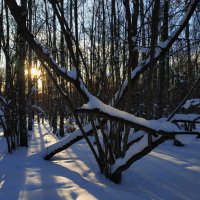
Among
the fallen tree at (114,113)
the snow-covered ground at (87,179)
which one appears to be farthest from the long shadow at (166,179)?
the fallen tree at (114,113)

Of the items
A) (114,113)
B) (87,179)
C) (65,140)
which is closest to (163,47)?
(114,113)

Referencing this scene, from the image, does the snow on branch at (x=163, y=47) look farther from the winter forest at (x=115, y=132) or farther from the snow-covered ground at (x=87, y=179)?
the snow-covered ground at (x=87, y=179)

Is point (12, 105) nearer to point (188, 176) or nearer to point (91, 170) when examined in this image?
point (91, 170)

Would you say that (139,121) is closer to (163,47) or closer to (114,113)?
(114,113)

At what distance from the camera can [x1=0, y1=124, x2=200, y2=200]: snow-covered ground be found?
414cm

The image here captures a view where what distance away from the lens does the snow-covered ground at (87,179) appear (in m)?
4.14

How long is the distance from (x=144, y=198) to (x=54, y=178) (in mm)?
1361

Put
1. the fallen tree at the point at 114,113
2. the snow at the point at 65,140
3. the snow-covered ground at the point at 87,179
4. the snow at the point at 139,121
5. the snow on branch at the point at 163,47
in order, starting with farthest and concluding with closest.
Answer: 1. the snow at the point at 65,140
2. the snow on branch at the point at 163,47
3. the snow-covered ground at the point at 87,179
4. the fallen tree at the point at 114,113
5. the snow at the point at 139,121

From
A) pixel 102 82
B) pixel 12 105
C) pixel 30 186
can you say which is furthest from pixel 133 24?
pixel 12 105

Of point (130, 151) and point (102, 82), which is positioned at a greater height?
point (102, 82)

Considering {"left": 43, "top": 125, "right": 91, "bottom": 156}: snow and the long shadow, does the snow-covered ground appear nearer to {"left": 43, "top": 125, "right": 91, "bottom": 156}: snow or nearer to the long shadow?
the long shadow

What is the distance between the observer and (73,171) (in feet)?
17.9

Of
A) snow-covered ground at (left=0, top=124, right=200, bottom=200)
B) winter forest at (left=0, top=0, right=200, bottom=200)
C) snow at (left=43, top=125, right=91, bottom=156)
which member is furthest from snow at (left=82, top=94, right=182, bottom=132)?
snow at (left=43, top=125, right=91, bottom=156)

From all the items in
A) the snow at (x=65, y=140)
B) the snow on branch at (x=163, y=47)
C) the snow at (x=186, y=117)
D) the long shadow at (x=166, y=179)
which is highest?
the snow on branch at (x=163, y=47)
